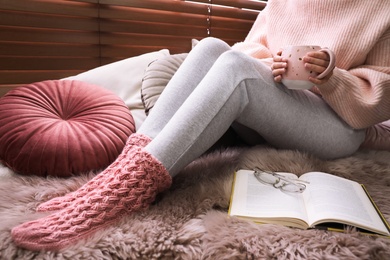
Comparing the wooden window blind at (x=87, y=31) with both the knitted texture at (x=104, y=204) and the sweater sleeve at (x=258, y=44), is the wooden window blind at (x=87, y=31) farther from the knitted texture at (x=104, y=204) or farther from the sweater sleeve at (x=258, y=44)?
the knitted texture at (x=104, y=204)

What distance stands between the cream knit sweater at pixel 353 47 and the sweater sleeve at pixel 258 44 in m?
0.07

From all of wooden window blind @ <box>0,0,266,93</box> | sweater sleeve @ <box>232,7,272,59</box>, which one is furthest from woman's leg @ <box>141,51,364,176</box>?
wooden window blind @ <box>0,0,266,93</box>

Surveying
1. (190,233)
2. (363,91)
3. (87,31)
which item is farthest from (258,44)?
(87,31)

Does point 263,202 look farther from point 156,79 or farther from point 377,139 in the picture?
point 156,79

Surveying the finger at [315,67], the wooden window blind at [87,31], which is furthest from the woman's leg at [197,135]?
the wooden window blind at [87,31]

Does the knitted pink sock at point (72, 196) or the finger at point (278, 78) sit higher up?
the finger at point (278, 78)

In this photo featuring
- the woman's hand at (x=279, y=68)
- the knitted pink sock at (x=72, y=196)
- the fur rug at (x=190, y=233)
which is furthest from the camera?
the woman's hand at (x=279, y=68)

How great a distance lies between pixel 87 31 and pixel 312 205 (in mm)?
1529

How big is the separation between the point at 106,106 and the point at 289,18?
686mm

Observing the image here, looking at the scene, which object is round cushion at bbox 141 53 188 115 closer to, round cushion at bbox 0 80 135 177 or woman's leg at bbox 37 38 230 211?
round cushion at bbox 0 80 135 177

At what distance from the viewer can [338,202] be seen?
0.67 meters

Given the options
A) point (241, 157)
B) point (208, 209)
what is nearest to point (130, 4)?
point (241, 157)

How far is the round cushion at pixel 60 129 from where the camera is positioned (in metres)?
0.86

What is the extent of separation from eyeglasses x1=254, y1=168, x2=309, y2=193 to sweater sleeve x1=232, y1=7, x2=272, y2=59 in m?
0.51
